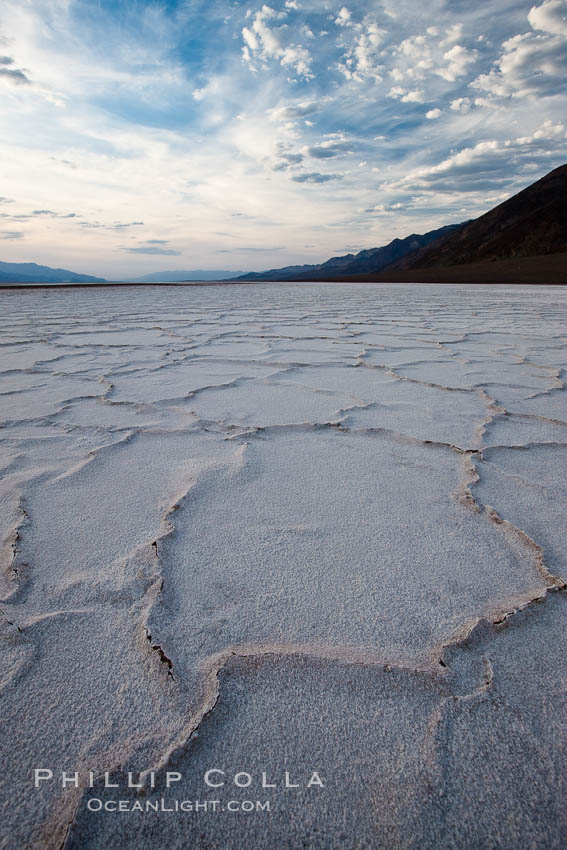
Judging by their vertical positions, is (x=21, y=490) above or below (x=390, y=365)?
above

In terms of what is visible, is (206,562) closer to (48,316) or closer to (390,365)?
(390,365)

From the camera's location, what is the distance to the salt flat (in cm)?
49

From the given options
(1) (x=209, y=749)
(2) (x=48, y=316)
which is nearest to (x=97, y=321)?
(2) (x=48, y=316)

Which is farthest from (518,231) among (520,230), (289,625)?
(289,625)

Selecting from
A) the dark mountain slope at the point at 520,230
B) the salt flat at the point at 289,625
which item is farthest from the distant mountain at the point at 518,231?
the salt flat at the point at 289,625

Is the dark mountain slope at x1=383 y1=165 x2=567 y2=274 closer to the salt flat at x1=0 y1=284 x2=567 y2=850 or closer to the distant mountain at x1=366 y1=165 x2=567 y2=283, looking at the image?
the distant mountain at x1=366 y1=165 x2=567 y2=283

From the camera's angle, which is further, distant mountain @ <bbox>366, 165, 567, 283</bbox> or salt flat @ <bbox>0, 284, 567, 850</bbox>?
distant mountain @ <bbox>366, 165, 567, 283</bbox>

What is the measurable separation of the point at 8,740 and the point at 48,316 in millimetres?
6335

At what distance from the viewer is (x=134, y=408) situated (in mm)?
1822

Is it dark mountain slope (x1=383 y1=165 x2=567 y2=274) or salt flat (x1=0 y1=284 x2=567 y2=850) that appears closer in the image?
salt flat (x1=0 y1=284 x2=567 y2=850)

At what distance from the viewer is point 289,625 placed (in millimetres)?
714

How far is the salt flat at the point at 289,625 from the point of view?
49cm

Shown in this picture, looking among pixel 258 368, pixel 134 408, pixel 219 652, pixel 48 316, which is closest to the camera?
pixel 219 652

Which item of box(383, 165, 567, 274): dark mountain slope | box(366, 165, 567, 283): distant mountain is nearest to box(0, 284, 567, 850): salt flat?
box(366, 165, 567, 283): distant mountain
